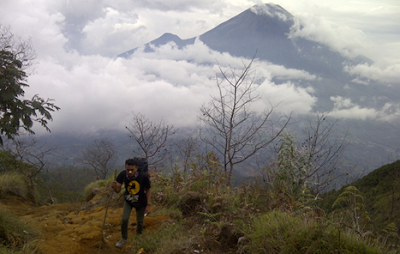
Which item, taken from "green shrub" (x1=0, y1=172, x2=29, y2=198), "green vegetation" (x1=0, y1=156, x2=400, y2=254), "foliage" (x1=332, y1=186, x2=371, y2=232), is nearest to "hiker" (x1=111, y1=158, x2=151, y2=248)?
"green vegetation" (x1=0, y1=156, x2=400, y2=254)

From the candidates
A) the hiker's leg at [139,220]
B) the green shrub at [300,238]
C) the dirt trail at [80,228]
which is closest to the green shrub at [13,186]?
the dirt trail at [80,228]

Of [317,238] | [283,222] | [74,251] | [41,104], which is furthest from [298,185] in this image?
[41,104]

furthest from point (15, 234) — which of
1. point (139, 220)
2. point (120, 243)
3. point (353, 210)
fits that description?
point (353, 210)

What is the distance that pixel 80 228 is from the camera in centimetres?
518

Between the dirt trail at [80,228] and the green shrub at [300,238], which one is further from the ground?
the green shrub at [300,238]

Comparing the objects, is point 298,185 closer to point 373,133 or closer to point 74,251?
point 74,251

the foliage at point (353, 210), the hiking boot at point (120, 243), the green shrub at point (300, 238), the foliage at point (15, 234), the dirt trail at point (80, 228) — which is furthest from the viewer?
the hiking boot at point (120, 243)

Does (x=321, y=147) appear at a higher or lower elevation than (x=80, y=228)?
higher

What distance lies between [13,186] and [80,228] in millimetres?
4676

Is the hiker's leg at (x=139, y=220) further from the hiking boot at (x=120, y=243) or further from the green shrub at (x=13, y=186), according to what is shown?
the green shrub at (x=13, y=186)

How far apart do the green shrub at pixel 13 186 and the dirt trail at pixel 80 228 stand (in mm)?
1160

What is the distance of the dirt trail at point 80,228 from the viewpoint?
4371mm

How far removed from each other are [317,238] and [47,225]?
494 cm

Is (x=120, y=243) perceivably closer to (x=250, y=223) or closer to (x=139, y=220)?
(x=139, y=220)
